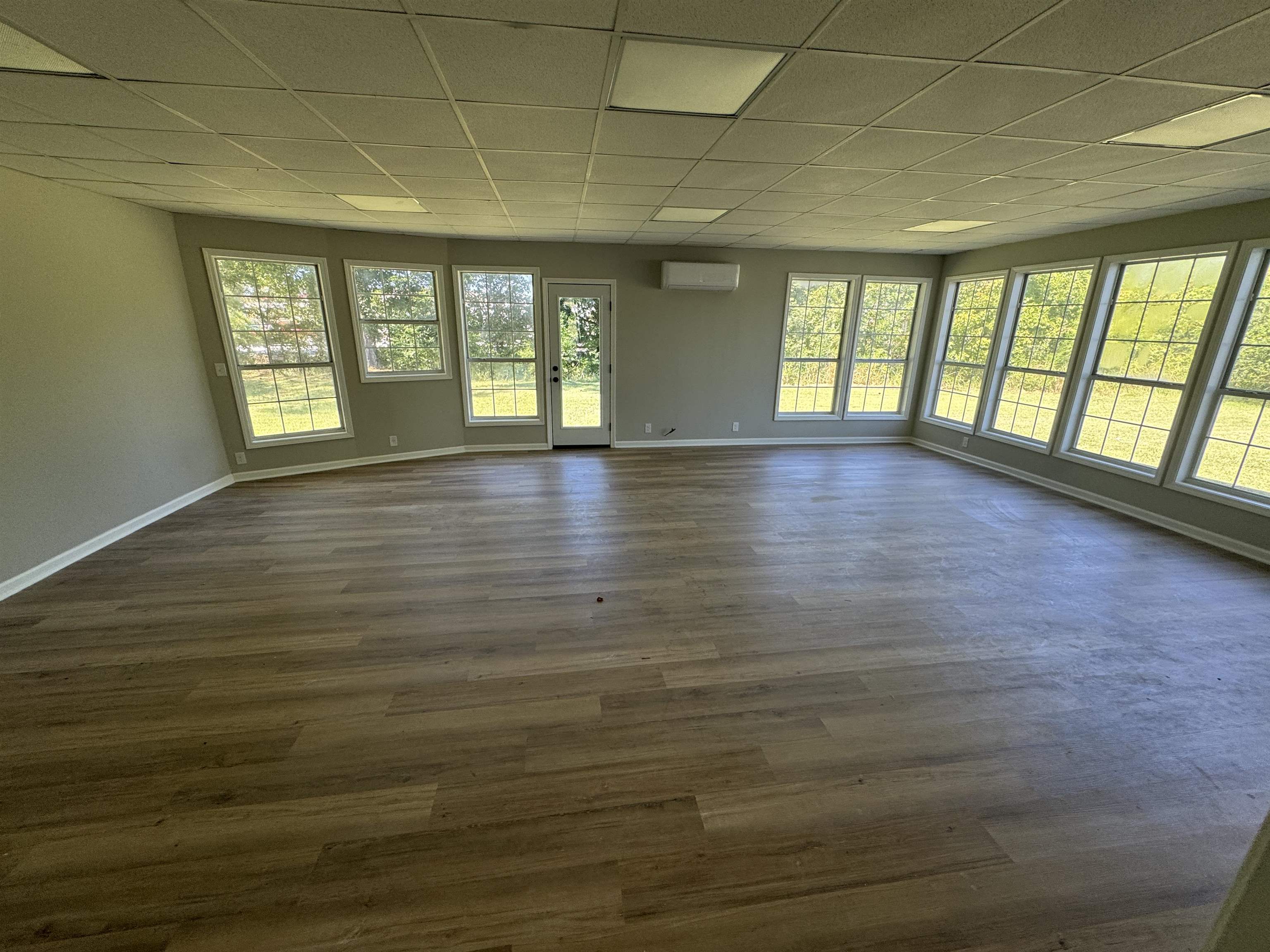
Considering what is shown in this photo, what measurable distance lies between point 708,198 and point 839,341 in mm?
3873

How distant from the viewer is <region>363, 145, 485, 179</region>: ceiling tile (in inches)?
107

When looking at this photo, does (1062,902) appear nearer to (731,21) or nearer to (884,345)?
(731,21)

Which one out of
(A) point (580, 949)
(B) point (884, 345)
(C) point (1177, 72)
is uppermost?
(C) point (1177, 72)

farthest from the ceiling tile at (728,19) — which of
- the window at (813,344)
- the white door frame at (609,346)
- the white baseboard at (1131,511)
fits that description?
the window at (813,344)

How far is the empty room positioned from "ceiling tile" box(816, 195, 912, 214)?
0.05m

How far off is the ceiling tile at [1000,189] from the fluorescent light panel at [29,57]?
471 cm

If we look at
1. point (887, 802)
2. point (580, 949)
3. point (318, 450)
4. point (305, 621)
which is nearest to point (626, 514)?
point (305, 621)

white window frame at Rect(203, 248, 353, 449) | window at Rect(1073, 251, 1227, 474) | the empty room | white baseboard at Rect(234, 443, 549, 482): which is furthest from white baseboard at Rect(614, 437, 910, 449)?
white window frame at Rect(203, 248, 353, 449)

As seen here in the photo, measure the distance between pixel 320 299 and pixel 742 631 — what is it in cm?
545

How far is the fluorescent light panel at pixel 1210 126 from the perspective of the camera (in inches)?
81.7

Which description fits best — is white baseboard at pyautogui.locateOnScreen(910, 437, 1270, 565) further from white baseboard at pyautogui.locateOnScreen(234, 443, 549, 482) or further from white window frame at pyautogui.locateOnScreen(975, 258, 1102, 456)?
white baseboard at pyautogui.locateOnScreen(234, 443, 549, 482)

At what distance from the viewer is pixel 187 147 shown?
268 cm

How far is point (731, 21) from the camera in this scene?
5.18 ft

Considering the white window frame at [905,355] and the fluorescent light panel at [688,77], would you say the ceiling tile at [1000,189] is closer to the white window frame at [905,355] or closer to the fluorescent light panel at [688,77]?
the fluorescent light panel at [688,77]
